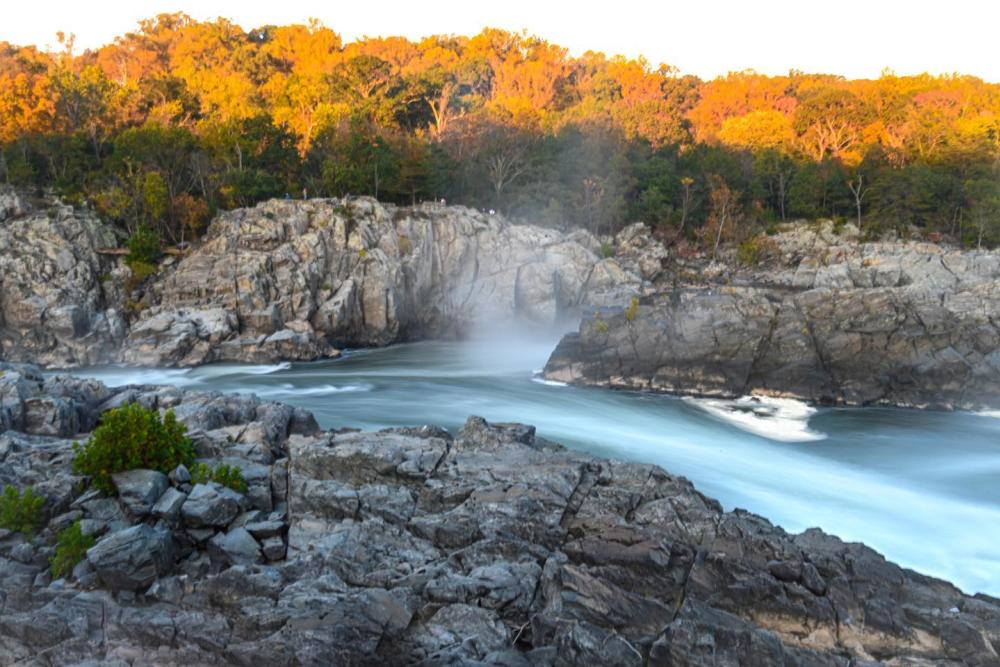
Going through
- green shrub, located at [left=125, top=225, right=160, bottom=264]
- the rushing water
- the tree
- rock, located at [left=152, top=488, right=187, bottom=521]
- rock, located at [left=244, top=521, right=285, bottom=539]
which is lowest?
the rushing water

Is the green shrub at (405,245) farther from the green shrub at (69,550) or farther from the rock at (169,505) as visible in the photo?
the green shrub at (69,550)

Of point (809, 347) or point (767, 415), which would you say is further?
point (809, 347)

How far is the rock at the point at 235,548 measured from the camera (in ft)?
36.1

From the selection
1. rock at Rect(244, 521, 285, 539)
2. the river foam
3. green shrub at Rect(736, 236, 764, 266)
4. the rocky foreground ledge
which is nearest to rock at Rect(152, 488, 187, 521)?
the rocky foreground ledge

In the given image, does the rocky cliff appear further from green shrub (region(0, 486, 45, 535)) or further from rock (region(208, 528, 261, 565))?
rock (region(208, 528, 261, 565))

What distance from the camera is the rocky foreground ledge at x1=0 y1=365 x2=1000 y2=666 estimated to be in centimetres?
928

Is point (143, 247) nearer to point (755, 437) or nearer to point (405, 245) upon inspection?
point (405, 245)

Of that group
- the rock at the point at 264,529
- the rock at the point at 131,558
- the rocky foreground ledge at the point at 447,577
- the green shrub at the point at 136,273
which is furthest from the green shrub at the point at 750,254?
the rock at the point at 131,558

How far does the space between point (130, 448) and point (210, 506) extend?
7.17 ft

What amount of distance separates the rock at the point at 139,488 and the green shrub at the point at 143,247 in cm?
2628

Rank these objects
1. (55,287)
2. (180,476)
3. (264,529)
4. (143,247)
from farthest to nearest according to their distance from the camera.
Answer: (143,247), (55,287), (180,476), (264,529)

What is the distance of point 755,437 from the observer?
72.1 ft

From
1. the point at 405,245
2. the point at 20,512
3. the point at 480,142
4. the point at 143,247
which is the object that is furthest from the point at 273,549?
the point at 480,142

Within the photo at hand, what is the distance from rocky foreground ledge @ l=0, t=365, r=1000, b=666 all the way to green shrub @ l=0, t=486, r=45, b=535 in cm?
19
